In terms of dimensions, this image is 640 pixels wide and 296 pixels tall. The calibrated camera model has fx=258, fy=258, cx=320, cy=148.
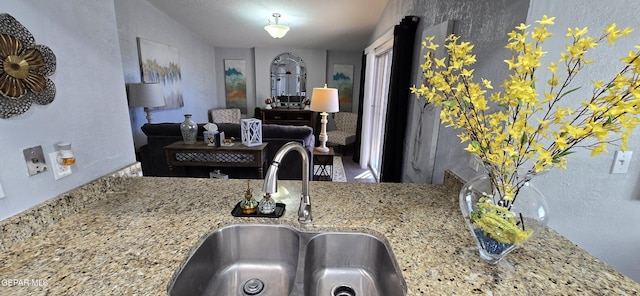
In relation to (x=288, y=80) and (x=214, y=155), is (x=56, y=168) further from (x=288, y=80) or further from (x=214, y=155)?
(x=288, y=80)

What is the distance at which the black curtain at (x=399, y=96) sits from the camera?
1.94 m

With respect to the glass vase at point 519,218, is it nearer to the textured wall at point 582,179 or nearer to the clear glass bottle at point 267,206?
the textured wall at point 582,179

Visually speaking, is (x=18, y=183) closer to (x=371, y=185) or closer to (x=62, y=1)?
(x=62, y=1)

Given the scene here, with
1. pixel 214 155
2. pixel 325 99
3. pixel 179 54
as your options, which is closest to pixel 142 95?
pixel 214 155

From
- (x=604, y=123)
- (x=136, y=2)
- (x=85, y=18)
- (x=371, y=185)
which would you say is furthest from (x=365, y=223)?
(x=136, y=2)

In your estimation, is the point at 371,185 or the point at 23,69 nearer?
the point at 23,69

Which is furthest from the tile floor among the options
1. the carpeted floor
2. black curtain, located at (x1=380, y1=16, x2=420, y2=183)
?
black curtain, located at (x1=380, y1=16, x2=420, y2=183)

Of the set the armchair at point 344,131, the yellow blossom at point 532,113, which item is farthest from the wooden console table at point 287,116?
the yellow blossom at point 532,113

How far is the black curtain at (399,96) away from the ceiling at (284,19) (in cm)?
153

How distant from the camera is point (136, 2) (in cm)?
306

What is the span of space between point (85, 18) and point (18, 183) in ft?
2.01

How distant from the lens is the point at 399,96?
2049 mm

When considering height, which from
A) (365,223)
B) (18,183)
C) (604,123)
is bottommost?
(365,223)

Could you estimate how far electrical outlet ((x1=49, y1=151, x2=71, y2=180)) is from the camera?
2.81ft
